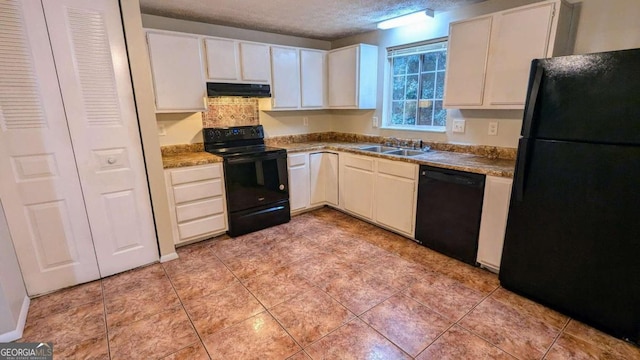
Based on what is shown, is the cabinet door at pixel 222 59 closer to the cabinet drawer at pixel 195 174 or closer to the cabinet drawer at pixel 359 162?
the cabinet drawer at pixel 195 174

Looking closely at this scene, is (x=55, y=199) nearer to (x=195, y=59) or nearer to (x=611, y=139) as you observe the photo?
(x=195, y=59)

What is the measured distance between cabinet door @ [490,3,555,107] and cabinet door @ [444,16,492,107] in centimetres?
7

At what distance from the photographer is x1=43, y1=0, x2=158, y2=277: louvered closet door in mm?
2076

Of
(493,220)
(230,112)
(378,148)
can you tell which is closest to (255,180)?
(230,112)

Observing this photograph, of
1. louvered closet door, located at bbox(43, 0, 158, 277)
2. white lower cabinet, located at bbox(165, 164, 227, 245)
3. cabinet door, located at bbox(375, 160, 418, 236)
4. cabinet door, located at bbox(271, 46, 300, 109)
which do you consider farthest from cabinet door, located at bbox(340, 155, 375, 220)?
louvered closet door, located at bbox(43, 0, 158, 277)

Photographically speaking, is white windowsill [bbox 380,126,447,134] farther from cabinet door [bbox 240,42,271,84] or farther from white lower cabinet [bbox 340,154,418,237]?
cabinet door [bbox 240,42,271,84]

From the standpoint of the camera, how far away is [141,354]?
1.70m

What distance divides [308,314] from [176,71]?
2528 mm

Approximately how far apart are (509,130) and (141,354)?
127 inches

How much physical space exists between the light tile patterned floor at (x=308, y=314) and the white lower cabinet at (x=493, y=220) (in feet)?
0.51

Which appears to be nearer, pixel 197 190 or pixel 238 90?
pixel 197 190

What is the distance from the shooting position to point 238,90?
10.8ft

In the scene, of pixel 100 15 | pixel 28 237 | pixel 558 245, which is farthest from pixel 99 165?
pixel 558 245

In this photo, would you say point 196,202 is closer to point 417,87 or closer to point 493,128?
point 417,87
